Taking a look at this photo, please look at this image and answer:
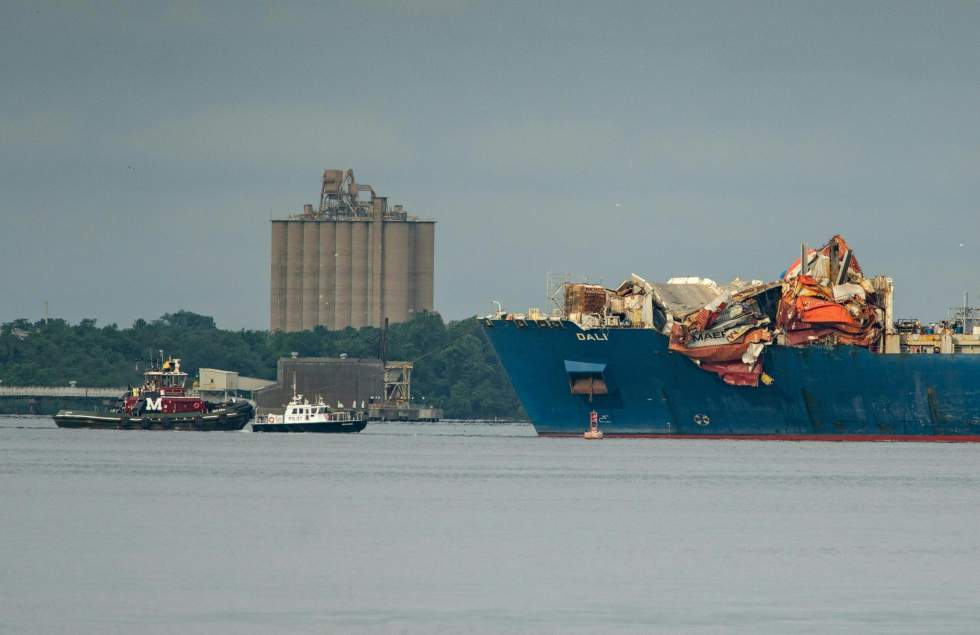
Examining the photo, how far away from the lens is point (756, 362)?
302ft

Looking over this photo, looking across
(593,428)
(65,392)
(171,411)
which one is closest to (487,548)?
Result: (593,428)

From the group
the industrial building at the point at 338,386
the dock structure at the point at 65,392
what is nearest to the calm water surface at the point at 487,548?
the industrial building at the point at 338,386

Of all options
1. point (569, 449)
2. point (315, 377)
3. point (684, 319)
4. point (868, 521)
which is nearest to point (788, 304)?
point (684, 319)

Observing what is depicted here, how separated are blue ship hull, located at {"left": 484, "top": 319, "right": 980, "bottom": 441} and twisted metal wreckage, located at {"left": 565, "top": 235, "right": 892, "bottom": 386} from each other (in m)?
1.15

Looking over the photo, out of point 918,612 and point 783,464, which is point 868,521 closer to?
point 918,612

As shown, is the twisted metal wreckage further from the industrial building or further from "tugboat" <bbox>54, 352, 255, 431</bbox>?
the industrial building

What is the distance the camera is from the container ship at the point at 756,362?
9275 cm

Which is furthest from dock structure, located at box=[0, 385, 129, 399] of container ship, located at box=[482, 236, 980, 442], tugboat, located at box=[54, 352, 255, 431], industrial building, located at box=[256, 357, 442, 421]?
container ship, located at box=[482, 236, 980, 442]

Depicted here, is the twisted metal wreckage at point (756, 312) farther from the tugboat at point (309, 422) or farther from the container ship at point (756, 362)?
the tugboat at point (309, 422)

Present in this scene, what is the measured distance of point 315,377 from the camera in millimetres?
174750

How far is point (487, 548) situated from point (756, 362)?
50.0 metres

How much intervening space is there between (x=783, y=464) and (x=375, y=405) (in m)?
103

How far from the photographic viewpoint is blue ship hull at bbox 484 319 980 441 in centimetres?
9288

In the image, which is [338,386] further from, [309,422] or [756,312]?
[756,312]
